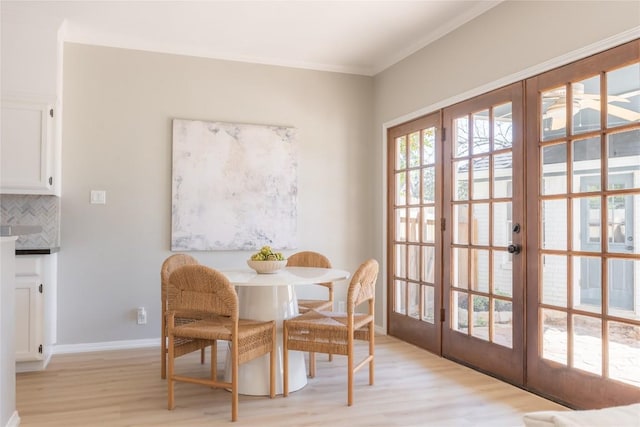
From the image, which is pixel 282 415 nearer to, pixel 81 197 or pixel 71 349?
pixel 71 349

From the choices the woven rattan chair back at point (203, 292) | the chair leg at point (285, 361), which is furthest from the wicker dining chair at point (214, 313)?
the chair leg at point (285, 361)

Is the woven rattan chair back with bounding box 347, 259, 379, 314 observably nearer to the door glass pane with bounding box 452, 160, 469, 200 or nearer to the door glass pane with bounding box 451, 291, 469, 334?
the door glass pane with bounding box 451, 291, 469, 334

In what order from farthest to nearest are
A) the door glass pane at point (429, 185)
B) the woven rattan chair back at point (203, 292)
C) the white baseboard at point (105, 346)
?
the door glass pane at point (429, 185) → the white baseboard at point (105, 346) → the woven rattan chair back at point (203, 292)

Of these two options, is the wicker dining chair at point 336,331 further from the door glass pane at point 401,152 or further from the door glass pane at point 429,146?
the door glass pane at point 401,152

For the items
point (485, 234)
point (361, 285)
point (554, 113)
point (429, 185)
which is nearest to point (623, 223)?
point (554, 113)

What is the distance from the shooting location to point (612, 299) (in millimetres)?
2482

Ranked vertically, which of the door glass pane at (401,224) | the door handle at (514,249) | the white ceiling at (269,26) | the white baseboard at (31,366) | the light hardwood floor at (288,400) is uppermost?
the white ceiling at (269,26)

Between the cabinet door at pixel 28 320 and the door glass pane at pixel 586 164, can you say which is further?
the cabinet door at pixel 28 320

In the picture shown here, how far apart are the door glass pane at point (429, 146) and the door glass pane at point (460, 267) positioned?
0.81 metres

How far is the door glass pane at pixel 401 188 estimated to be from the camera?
443 centimetres

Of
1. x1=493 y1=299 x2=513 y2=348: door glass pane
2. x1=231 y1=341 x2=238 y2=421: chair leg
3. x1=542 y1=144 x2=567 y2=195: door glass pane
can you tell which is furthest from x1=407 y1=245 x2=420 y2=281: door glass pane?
x1=231 y1=341 x2=238 y2=421: chair leg

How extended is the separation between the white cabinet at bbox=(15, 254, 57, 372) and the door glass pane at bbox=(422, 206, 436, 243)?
9.82ft

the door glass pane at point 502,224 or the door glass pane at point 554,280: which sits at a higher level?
the door glass pane at point 502,224

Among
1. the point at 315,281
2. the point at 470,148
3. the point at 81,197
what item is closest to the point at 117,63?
the point at 81,197
